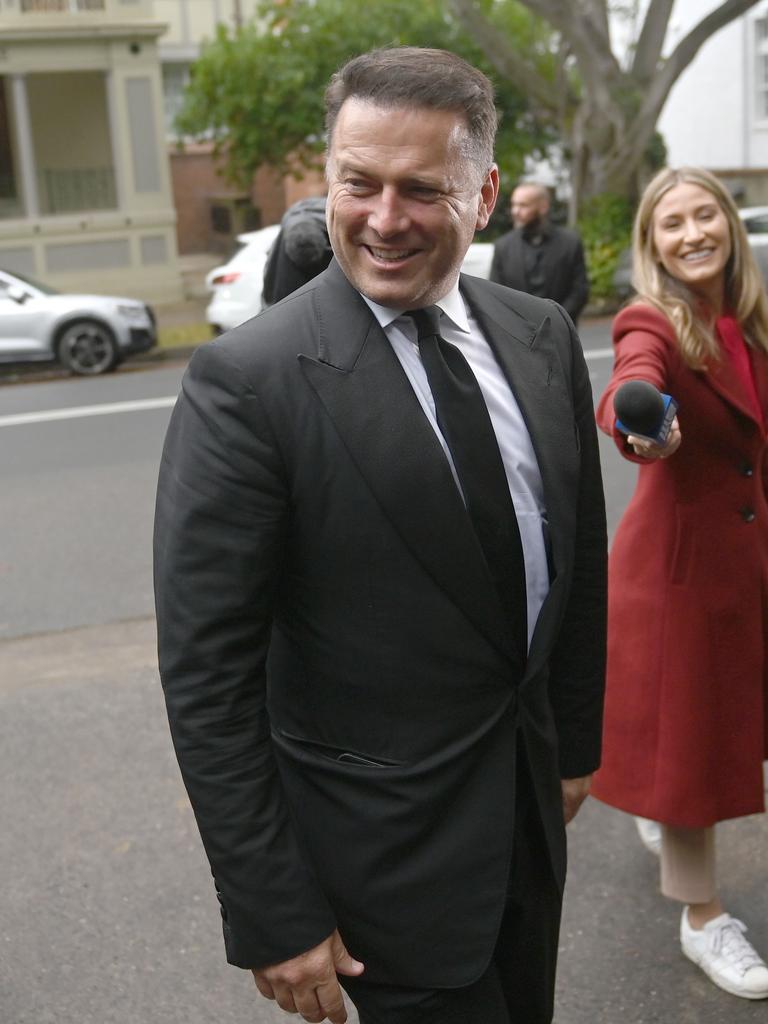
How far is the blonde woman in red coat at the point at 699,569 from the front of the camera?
124 inches

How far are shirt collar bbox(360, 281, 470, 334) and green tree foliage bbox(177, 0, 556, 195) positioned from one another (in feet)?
60.0

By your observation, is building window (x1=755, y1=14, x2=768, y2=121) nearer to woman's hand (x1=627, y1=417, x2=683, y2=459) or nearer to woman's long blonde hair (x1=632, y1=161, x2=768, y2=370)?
woman's long blonde hair (x1=632, y1=161, x2=768, y2=370)

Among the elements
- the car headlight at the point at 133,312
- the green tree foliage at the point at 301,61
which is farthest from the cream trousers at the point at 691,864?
the green tree foliage at the point at 301,61

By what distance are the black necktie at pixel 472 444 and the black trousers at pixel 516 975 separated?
38 centimetres

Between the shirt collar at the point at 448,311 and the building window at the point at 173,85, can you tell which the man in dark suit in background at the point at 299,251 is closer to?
the shirt collar at the point at 448,311

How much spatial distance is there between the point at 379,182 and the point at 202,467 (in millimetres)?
479

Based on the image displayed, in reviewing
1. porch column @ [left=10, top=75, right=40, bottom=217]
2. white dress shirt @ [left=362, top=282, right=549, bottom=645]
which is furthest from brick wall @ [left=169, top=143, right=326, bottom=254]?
white dress shirt @ [left=362, top=282, right=549, bottom=645]

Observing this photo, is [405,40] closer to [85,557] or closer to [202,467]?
[85,557]

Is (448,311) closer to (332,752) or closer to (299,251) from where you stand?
(332,752)

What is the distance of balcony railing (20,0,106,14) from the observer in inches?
877

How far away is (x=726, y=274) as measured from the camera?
3.30m

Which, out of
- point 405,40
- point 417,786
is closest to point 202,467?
point 417,786

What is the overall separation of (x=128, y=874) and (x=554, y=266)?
6.09 m

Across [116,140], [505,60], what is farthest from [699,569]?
[116,140]
